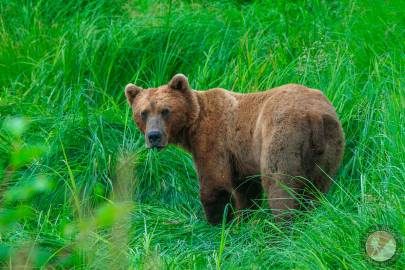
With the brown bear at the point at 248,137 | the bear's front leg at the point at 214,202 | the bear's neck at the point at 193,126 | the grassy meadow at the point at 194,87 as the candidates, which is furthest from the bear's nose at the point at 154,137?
the bear's front leg at the point at 214,202

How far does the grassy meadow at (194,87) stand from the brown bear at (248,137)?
0.75ft

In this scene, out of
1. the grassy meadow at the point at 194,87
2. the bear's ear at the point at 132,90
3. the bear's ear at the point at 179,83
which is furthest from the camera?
the bear's ear at the point at 132,90

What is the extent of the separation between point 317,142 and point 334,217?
92cm

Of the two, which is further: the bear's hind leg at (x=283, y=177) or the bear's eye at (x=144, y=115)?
the bear's eye at (x=144, y=115)

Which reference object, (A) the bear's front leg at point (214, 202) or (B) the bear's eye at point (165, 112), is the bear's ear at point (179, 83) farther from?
(A) the bear's front leg at point (214, 202)

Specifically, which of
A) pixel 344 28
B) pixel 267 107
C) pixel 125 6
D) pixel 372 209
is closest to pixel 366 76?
pixel 344 28

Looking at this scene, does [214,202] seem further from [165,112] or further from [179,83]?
[179,83]

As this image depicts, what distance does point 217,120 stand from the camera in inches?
243

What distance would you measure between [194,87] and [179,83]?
4.66 ft

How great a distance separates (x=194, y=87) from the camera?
772cm

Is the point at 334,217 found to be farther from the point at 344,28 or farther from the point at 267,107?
the point at 344,28

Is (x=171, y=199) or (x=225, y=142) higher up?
(x=225, y=142)

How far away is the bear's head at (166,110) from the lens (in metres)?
6.07

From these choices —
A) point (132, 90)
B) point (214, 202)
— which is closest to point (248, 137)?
point (214, 202)
